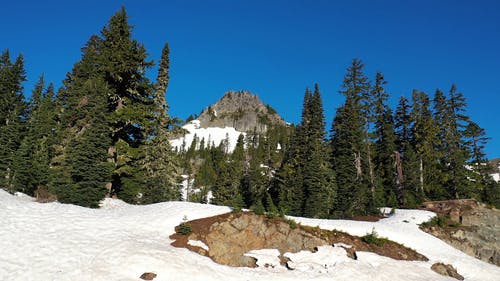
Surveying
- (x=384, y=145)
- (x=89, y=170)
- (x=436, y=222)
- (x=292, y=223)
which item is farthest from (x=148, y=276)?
(x=384, y=145)

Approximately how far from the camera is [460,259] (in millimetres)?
18766

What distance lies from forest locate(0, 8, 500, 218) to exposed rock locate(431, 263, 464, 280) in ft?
27.3

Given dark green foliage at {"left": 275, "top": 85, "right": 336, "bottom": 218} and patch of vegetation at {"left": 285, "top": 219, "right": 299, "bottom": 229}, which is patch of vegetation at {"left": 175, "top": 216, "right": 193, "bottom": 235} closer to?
patch of vegetation at {"left": 285, "top": 219, "right": 299, "bottom": 229}

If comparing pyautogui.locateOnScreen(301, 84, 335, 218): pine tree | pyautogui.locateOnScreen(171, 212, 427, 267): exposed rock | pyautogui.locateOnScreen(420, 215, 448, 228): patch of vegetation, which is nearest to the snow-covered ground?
pyautogui.locateOnScreen(171, 212, 427, 267): exposed rock

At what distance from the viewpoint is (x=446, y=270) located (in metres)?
17.1

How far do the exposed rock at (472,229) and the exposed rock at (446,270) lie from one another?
5.27 m

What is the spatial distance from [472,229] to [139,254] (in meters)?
21.9

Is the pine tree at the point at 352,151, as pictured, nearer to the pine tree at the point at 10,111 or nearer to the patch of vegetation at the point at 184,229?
the patch of vegetation at the point at 184,229

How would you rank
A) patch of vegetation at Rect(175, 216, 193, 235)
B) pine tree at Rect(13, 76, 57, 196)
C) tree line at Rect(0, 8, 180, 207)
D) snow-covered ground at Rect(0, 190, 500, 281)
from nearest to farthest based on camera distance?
snow-covered ground at Rect(0, 190, 500, 281), patch of vegetation at Rect(175, 216, 193, 235), tree line at Rect(0, 8, 180, 207), pine tree at Rect(13, 76, 57, 196)

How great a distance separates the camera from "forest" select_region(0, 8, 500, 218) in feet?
82.4

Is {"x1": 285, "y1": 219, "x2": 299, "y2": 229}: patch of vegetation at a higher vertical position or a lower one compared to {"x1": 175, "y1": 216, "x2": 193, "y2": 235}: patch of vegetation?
higher

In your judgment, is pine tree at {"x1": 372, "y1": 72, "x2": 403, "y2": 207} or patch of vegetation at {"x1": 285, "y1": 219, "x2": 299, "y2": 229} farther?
pine tree at {"x1": 372, "y1": 72, "x2": 403, "y2": 207}

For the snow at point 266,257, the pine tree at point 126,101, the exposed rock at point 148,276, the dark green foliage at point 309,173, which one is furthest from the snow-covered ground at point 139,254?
the dark green foliage at point 309,173

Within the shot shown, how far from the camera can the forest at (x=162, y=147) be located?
25.1 meters
